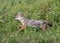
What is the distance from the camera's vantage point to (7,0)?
9445 mm

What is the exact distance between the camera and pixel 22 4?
29.9 ft

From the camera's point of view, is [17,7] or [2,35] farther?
[17,7]

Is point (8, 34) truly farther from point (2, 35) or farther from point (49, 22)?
point (49, 22)

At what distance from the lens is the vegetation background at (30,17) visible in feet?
24.5

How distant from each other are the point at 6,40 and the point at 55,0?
7.31 feet

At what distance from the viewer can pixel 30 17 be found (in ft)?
27.9

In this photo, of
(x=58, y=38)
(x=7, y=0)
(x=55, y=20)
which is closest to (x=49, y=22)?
(x=55, y=20)

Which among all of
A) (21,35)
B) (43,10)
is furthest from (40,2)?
(21,35)

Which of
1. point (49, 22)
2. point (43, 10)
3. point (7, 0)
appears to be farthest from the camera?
point (7, 0)

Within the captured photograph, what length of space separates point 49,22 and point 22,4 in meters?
1.30

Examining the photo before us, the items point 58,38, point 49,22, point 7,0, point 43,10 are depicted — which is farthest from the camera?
point 7,0

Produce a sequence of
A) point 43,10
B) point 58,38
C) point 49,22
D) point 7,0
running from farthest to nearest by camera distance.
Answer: point 7,0
point 43,10
point 49,22
point 58,38

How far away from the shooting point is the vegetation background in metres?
7.48

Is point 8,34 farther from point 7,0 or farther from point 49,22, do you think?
point 7,0
